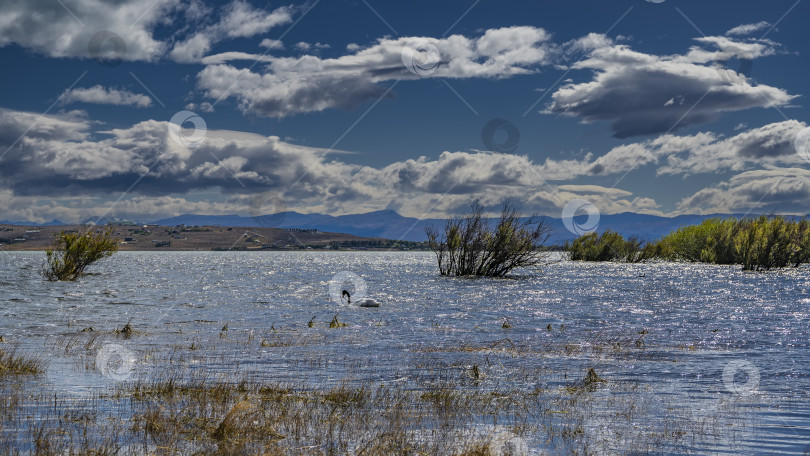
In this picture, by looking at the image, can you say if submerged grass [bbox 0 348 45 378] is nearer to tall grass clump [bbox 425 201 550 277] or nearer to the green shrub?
tall grass clump [bbox 425 201 550 277]

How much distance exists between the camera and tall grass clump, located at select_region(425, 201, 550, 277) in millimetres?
57031

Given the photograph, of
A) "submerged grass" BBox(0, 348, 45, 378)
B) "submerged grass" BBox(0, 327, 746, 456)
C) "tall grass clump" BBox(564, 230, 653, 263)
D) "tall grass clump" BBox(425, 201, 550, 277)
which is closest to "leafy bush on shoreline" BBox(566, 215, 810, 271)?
"tall grass clump" BBox(564, 230, 653, 263)

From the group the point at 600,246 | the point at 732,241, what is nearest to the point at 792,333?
the point at 732,241

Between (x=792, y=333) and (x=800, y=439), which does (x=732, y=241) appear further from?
(x=800, y=439)

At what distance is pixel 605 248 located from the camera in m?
115

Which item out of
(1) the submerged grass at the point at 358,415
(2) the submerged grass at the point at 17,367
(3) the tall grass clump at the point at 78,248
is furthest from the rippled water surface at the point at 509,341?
(3) the tall grass clump at the point at 78,248

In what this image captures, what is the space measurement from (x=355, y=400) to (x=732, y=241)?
9857 centimetres

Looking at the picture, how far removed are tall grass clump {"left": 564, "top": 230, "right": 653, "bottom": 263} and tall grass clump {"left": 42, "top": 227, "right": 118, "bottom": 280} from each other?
3153 inches

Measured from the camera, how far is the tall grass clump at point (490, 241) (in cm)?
5703

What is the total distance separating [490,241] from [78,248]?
3572cm

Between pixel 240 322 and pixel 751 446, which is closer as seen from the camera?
pixel 751 446

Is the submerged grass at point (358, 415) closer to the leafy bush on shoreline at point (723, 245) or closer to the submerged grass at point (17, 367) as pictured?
the submerged grass at point (17, 367)

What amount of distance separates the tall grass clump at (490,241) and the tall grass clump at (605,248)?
179 ft

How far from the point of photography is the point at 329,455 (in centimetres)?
854
